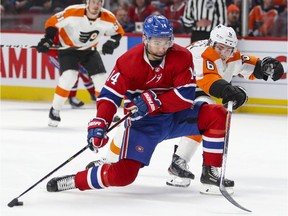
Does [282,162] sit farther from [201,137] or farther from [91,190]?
[91,190]

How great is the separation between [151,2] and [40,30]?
1.16 metres

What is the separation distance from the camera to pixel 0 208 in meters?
4.22

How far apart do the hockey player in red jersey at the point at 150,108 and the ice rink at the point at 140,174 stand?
134 millimetres

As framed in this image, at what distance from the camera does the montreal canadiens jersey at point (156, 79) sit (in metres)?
4.38

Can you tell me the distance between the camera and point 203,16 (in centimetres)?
850

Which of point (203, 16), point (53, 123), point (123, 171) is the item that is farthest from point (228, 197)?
point (203, 16)

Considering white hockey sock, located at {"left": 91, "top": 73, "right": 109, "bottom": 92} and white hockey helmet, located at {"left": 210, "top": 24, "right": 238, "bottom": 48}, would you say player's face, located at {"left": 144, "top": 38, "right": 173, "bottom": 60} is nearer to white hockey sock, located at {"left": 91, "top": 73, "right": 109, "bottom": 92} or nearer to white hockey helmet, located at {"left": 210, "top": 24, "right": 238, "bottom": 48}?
white hockey helmet, located at {"left": 210, "top": 24, "right": 238, "bottom": 48}

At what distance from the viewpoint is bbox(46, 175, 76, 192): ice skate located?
14.8ft

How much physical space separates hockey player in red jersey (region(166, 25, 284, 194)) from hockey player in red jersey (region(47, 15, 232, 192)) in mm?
104

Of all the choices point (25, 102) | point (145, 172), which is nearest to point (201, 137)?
point (145, 172)

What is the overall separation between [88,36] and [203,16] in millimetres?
1232

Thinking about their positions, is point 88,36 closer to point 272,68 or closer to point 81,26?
point 81,26

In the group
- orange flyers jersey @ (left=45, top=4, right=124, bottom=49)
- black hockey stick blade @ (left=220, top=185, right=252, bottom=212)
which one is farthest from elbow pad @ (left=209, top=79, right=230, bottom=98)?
orange flyers jersey @ (left=45, top=4, right=124, bottom=49)

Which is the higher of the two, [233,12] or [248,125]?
[233,12]
